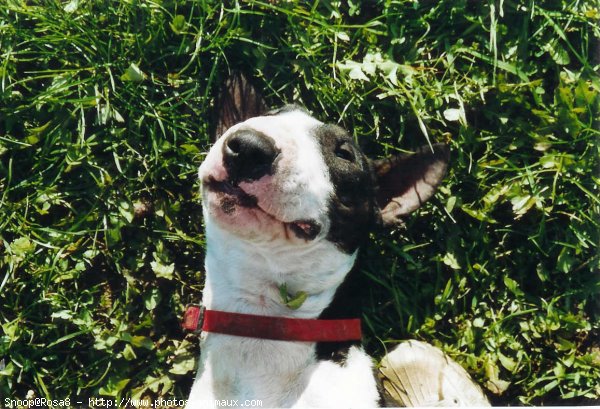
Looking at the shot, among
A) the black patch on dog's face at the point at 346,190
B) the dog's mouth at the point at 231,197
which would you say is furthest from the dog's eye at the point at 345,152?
the dog's mouth at the point at 231,197

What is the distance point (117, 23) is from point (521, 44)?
9.92 feet

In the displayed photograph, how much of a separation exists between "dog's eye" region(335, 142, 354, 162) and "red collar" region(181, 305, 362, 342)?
1029mm

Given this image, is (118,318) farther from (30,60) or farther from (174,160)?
(30,60)

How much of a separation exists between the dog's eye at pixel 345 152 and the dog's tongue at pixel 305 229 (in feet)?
1.93

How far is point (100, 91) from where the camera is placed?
4773 mm

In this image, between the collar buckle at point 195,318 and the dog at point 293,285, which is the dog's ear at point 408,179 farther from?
the collar buckle at point 195,318

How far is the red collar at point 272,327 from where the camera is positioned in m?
3.82

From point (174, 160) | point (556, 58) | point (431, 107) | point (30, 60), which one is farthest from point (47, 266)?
point (556, 58)

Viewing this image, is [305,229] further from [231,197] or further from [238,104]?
[238,104]

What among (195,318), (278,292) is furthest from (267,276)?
(195,318)

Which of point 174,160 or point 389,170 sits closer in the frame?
point 389,170

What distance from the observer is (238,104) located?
14.7ft

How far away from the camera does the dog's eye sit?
4020 millimetres

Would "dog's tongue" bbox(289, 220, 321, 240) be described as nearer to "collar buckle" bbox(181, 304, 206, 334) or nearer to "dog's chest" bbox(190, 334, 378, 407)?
"dog's chest" bbox(190, 334, 378, 407)
